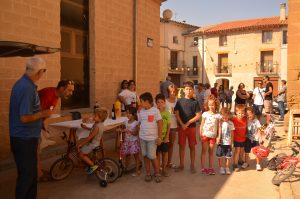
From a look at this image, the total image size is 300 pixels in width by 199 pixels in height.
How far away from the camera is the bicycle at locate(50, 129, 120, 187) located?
5.27m

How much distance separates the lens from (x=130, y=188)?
202 inches

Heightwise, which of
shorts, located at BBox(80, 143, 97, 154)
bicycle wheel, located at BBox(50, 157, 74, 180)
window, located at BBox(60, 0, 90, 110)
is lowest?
bicycle wheel, located at BBox(50, 157, 74, 180)

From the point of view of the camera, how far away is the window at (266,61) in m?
36.4

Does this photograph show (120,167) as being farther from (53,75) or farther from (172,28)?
(172,28)

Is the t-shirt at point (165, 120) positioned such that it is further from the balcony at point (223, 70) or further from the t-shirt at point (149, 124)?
the balcony at point (223, 70)

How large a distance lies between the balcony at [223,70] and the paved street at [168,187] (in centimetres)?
3434

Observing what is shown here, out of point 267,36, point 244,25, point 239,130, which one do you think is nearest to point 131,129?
point 239,130

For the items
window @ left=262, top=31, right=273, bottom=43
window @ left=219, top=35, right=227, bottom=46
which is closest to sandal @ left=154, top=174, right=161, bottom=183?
window @ left=262, top=31, right=273, bottom=43

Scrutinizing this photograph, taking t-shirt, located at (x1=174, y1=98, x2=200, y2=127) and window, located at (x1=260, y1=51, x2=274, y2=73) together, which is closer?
t-shirt, located at (x1=174, y1=98, x2=200, y2=127)

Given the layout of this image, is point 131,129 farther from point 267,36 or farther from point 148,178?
point 267,36

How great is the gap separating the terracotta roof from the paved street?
1302 inches

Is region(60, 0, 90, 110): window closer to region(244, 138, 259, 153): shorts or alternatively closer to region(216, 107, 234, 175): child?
region(216, 107, 234, 175): child

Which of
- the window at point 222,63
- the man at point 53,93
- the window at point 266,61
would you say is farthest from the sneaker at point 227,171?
the window at point 222,63

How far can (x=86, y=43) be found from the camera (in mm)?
8805
